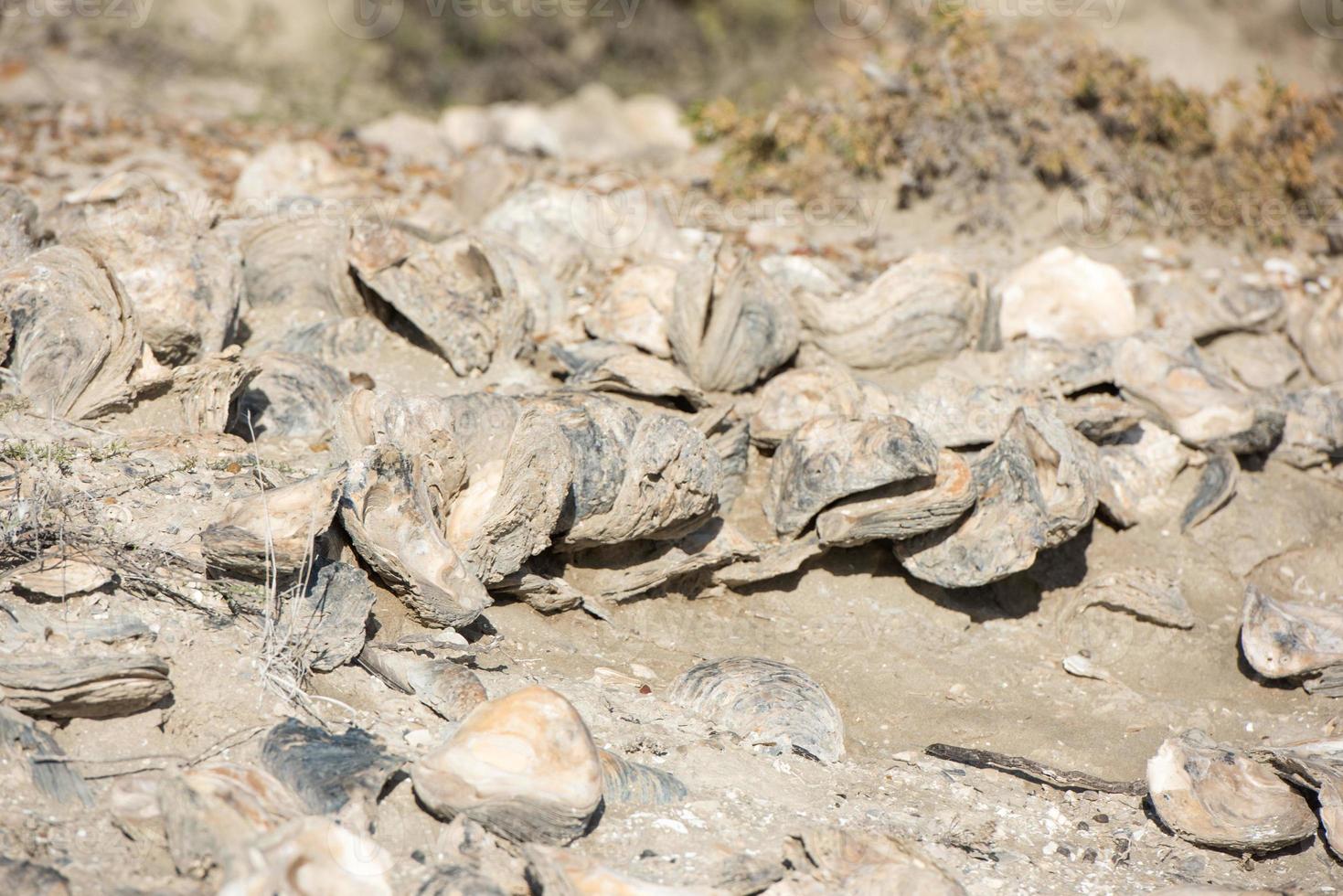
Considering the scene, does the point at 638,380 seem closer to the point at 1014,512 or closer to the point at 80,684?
the point at 1014,512

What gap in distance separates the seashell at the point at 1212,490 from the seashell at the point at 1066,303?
1039 mm

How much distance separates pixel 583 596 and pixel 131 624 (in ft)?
5.83

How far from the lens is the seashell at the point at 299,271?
19.2 ft

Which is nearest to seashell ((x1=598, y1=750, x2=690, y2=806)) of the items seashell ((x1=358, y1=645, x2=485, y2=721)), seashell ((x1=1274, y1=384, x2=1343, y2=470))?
seashell ((x1=358, y1=645, x2=485, y2=721))

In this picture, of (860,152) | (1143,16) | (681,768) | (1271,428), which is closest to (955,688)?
(681,768)

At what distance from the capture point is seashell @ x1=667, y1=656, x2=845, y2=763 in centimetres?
401

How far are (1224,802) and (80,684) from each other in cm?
369

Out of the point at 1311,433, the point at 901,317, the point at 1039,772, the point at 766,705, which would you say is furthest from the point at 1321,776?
the point at 901,317

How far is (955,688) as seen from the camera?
15.8 ft

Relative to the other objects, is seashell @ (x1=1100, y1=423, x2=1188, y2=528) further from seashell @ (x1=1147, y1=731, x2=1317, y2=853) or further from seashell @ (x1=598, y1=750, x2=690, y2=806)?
seashell @ (x1=598, y1=750, x2=690, y2=806)

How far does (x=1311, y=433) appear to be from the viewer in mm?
6215

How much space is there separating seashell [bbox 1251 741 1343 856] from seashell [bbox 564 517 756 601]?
2.14 meters

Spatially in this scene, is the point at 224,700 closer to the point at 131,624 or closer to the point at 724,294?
the point at 131,624

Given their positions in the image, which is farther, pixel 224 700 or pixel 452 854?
pixel 224 700
